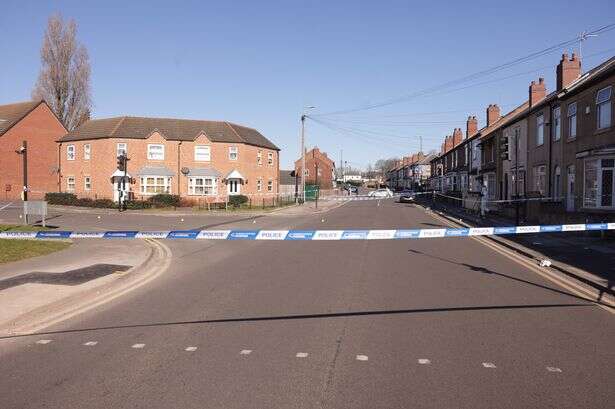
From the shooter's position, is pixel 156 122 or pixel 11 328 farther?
pixel 156 122

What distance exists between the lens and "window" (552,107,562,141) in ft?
90.2

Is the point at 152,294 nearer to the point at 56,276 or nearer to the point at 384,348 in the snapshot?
the point at 56,276

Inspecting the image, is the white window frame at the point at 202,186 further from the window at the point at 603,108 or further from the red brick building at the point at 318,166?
the red brick building at the point at 318,166

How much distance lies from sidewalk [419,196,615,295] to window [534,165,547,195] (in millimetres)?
10230

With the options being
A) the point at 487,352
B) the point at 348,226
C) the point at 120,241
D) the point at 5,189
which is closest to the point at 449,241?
the point at 348,226

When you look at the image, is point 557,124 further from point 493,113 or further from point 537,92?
point 493,113

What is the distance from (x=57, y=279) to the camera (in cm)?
1054

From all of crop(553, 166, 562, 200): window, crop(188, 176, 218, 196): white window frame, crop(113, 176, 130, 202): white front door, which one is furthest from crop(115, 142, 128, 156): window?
crop(553, 166, 562, 200): window

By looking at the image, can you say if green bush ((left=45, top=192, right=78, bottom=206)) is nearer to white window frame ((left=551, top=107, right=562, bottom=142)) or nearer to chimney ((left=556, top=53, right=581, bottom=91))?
white window frame ((left=551, top=107, right=562, bottom=142))

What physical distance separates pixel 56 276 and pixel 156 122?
1684 inches

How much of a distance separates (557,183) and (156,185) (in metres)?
32.9

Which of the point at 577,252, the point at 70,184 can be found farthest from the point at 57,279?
the point at 70,184

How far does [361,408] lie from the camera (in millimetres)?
4582

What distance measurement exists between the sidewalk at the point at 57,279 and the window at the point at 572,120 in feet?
65.9
